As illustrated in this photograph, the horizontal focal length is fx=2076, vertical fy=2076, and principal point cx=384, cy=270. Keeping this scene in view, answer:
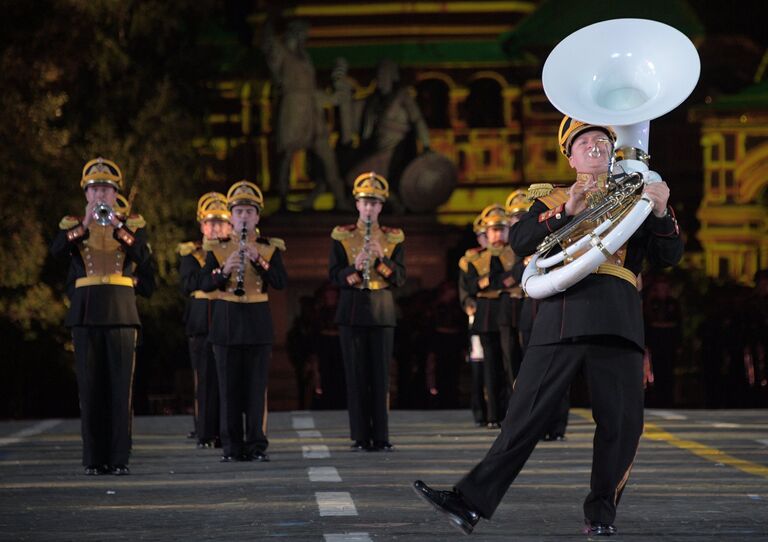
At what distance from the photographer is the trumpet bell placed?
996 cm

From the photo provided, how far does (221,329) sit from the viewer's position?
15.8m

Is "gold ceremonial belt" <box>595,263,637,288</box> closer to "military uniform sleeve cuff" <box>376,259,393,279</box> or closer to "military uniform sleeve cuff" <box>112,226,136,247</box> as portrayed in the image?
"military uniform sleeve cuff" <box>112,226,136,247</box>

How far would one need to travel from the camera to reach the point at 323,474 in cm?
1400

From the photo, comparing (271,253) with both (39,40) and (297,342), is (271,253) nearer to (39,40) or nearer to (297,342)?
(297,342)

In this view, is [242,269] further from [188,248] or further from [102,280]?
[188,248]

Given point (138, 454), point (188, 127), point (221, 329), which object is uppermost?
point (188, 127)

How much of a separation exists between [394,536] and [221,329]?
590 centimetres

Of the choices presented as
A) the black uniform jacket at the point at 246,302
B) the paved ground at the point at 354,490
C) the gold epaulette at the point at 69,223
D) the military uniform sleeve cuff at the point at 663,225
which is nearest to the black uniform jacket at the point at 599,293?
the military uniform sleeve cuff at the point at 663,225

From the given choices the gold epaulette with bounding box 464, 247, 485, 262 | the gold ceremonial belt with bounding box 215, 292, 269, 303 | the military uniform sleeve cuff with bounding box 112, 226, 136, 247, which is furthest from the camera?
the gold epaulette with bounding box 464, 247, 485, 262

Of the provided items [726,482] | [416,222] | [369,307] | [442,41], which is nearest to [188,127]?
[416,222]

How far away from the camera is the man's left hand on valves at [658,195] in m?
9.75

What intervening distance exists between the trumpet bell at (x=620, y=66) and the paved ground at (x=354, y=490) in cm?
213

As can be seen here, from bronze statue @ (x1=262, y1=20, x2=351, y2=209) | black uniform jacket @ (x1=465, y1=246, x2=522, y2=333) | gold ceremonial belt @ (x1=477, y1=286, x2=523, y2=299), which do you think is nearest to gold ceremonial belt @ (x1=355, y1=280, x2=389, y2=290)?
black uniform jacket @ (x1=465, y1=246, x2=522, y2=333)

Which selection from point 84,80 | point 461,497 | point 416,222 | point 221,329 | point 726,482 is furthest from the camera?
point 416,222
